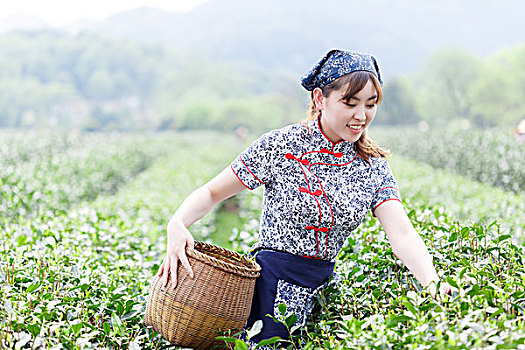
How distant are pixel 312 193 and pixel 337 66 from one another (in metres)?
0.53

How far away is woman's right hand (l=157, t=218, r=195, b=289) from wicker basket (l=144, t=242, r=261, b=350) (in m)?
0.02

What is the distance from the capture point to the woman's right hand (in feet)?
6.19

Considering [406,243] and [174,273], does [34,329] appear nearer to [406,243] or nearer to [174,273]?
[174,273]

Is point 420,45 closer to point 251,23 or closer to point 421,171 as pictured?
point 251,23

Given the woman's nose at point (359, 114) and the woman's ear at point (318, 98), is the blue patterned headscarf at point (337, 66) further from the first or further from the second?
the woman's nose at point (359, 114)

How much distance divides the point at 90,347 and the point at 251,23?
147m

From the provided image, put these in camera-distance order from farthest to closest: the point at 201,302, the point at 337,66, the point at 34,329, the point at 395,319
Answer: the point at 337,66
the point at 201,302
the point at 34,329
the point at 395,319

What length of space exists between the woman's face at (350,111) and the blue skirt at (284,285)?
1.86 feet

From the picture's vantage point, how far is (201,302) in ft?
6.13

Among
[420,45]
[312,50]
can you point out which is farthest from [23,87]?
[420,45]

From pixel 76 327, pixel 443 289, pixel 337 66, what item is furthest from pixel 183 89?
pixel 443 289

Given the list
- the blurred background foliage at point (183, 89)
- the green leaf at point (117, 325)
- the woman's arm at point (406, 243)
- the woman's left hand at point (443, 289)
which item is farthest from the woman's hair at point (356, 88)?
the blurred background foliage at point (183, 89)

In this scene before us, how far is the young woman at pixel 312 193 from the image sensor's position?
1997mm

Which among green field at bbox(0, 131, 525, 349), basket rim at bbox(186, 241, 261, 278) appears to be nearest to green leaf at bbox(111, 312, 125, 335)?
green field at bbox(0, 131, 525, 349)
